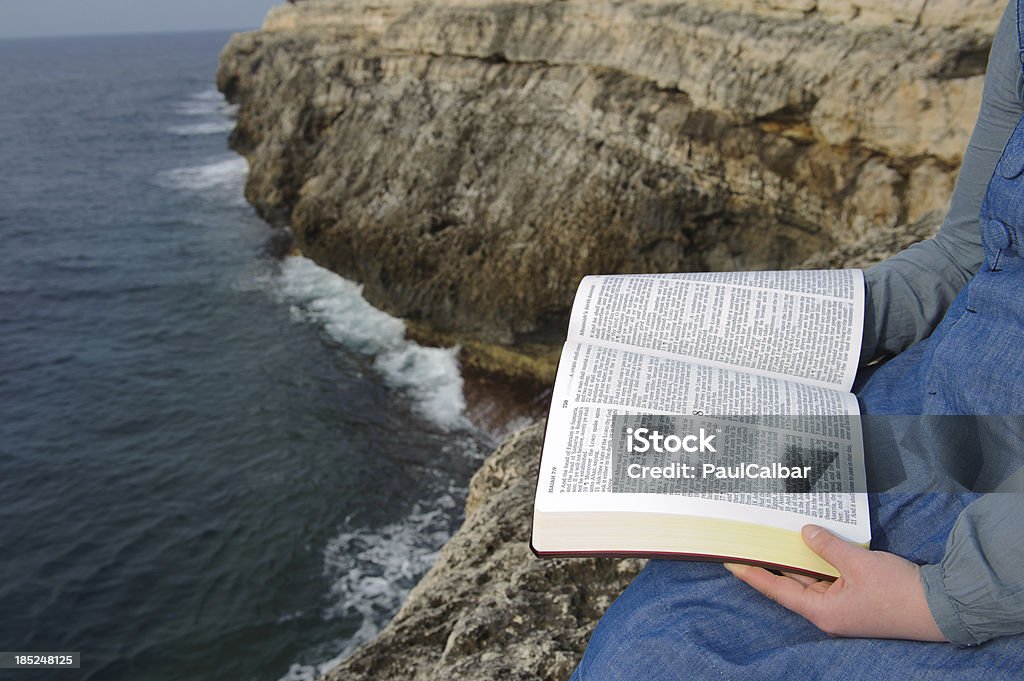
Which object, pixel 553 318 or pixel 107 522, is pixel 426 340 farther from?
pixel 107 522

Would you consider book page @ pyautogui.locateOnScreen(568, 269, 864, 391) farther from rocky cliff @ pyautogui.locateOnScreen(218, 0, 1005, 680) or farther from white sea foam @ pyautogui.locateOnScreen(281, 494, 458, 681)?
white sea foam @ pyautogui.locateOnScreen(281, 494, 458, 681)

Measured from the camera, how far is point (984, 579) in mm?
1118

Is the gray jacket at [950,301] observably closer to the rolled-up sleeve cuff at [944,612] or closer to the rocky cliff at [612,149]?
the rolled-up sleeve cuff at [944,612]

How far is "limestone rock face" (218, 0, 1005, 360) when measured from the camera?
870 centimetres

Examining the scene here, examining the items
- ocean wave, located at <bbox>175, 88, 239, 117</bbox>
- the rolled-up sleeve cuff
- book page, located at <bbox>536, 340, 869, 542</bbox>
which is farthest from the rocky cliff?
ocean wave, located at <bbox>175, 88, 239, 117</bbox>

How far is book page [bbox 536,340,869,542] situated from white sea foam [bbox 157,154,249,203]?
2321cm

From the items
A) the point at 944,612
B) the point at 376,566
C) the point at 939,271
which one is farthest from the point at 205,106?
the point at 944,612

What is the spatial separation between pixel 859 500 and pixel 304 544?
8.28 metres

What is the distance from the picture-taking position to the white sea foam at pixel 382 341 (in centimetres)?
1153

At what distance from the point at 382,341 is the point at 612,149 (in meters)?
5.31

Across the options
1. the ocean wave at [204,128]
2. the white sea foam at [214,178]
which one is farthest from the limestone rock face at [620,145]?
the ocean wave at [204,128]

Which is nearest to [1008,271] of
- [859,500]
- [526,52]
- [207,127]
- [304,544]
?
[859,500]

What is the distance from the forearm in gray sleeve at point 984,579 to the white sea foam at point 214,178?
23.8m

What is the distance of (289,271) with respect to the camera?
1709cm
